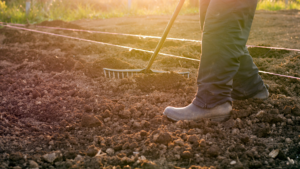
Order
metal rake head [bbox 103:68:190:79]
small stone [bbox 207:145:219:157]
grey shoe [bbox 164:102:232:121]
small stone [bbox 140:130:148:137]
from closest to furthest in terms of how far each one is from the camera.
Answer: small stone [bbox 207:145:219:157] → small stone [bbox 140:130:148:137] → grey shoe [bbox 164:102:232:121] → metal rake head [bbox 103:68:190:79]

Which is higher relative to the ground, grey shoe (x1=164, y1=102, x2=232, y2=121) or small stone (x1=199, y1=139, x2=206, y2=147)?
grey shoe (x1=164, y1=102, x2=232, y2=121)

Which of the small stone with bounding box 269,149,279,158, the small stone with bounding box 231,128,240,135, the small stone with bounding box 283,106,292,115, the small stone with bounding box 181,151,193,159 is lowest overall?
the small stone with bounding box 181,151,193,159

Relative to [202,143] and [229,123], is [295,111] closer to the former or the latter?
[229,123]

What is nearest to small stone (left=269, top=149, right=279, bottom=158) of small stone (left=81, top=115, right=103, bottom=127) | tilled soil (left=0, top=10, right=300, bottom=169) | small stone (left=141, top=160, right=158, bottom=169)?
tilled soil (left=0, top=10, right=300, bottom=169)

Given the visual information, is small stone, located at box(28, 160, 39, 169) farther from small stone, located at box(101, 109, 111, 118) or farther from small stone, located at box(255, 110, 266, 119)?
small stone, located at box(255, 110, 266, 119)

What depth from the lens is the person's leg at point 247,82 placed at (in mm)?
1961

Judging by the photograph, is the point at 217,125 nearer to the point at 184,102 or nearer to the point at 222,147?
the point at 222,147

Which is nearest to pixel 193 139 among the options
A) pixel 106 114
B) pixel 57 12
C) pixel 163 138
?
pixel 163 138

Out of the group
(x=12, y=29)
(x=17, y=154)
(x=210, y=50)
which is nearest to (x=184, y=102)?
(x=210, y=50)

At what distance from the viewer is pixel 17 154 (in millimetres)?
1389

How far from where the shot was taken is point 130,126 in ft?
5.98

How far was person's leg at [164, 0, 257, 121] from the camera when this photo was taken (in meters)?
1.57

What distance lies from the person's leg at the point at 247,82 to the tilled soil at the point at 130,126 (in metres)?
0.08

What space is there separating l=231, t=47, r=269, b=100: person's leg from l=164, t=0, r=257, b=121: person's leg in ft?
1.05
